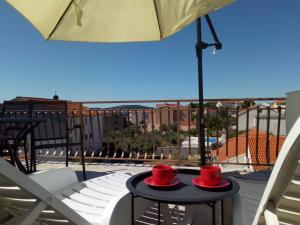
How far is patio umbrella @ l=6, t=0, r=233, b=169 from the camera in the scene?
98.7 inches

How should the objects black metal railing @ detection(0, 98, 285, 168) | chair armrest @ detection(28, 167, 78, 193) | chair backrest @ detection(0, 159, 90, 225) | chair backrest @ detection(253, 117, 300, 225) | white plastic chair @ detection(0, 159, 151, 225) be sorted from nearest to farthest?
chair backrest @ detection(253, 117, 300, 225)
chair backrest @ detection(0, 159, 90, 225)
white plastic chair @ detection(0, 159, 151, 225)
chair armrest @ detection(28, 167, 78, 193)
black metal railing @ detection(0, 98, 285, 168)

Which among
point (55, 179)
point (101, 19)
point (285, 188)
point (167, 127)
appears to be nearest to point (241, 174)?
point (167, 127)

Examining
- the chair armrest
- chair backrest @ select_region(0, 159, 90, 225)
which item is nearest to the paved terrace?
the chair armrest

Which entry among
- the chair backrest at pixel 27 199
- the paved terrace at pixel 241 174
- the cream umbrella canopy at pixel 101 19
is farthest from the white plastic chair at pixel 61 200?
the cream umbrella canopy at pixel 101 19

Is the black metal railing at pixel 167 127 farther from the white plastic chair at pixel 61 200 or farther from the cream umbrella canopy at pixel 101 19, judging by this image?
the white plastic chair at pixel 61 200

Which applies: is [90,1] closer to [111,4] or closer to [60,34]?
[111,4]

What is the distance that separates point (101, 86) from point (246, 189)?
110 ft

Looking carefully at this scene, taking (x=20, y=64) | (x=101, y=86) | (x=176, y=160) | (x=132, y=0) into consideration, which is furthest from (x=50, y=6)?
(x=101, y=86)

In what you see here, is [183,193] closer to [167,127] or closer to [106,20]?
[106,20]

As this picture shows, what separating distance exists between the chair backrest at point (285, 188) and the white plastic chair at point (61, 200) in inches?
36.7

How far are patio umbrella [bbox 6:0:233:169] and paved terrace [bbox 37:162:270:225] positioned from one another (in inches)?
20.5

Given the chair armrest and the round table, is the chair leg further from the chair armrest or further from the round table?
the chair armrest

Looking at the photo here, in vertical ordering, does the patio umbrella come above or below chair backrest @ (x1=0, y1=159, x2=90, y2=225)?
above

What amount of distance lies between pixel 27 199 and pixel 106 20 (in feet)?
6.49
